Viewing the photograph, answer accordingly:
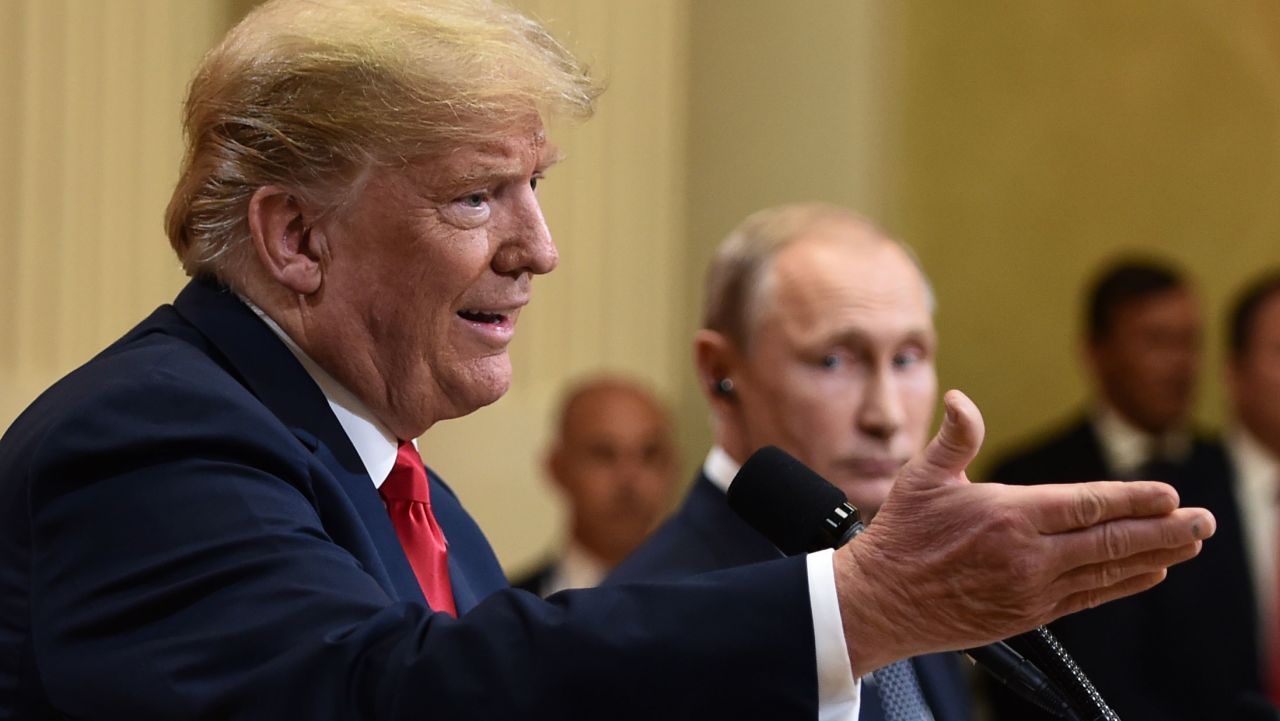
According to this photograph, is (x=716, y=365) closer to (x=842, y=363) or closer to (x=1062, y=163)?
(x=842, y=363)

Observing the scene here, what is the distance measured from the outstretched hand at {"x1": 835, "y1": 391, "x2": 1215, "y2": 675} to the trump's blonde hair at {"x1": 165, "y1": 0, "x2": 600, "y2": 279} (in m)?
0.72

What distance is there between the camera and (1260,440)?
18.4ft

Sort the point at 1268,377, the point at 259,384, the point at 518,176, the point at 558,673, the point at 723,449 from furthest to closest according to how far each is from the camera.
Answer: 1. the point at 1268,377
2. the point at 723,449
3. the point at 518,176
4. the point at 259,384
5. the point at 558,673

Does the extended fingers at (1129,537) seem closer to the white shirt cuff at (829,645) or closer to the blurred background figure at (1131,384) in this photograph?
the white shirt cuff at (829,645)

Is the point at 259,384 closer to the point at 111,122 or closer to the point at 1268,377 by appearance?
the point at 111,122

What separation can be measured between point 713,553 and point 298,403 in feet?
3.19

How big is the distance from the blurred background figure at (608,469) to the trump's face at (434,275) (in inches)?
132

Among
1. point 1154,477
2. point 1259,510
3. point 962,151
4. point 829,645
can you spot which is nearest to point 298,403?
point 829,645

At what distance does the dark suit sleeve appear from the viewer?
5.20 feet

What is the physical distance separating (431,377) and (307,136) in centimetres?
30

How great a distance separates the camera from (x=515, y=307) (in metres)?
2.16

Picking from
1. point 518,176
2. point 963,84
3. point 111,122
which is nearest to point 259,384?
point 518,176

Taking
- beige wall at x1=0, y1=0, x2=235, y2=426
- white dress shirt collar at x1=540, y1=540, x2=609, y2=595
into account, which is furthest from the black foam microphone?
white dress shirt collar at x1=540, y1=540, x2=609, y2=595

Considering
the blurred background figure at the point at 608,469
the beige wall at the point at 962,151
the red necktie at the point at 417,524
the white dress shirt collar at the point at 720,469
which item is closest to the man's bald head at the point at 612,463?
the blurred background figure at the point at 608,469
